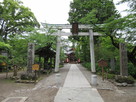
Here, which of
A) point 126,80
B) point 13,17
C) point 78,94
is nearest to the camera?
point 78,94

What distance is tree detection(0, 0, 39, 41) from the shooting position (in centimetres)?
1878

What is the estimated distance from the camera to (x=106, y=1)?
12.5 m

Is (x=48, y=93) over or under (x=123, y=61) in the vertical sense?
under

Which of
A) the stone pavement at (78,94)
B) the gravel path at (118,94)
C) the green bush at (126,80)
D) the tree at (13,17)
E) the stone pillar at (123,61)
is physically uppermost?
the tree at (13,17)

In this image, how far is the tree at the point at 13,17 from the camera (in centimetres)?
1878

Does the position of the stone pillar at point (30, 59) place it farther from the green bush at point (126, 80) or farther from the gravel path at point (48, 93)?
the green bush at point (126, 80)

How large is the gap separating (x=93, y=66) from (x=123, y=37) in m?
7.33

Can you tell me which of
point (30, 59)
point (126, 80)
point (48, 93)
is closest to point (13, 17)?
point (30, 59)

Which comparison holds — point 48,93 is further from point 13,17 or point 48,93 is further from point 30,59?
point 13,17

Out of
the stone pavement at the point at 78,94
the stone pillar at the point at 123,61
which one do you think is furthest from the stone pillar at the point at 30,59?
the stone pillar at the point at 123,61

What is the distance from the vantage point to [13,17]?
1962cm

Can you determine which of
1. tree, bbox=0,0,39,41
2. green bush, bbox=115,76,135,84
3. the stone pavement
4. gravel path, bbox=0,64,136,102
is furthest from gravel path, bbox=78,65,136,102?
tree, bbox=0,0,39,41

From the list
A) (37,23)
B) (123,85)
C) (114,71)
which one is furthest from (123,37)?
(37,23)

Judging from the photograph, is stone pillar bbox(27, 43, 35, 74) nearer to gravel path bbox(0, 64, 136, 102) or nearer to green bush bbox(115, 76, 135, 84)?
gravel path bbox(0, 64, 136, 102)
